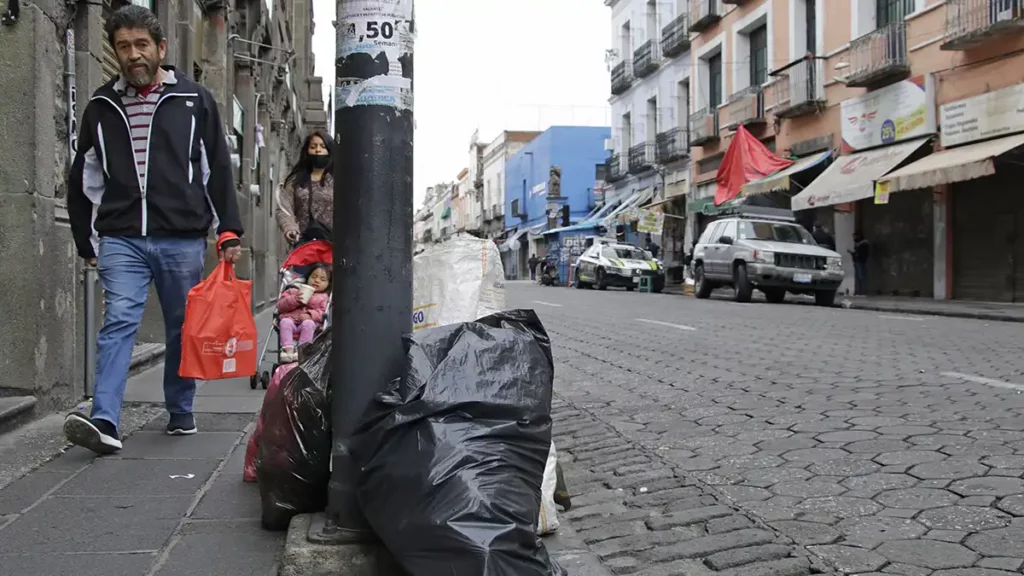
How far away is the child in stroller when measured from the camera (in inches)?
232

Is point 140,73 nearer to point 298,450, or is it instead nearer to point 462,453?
point 298,450

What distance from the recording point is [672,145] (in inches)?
1259

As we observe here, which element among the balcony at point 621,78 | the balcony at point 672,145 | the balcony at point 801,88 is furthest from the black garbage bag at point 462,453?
the balcony at point 621,78

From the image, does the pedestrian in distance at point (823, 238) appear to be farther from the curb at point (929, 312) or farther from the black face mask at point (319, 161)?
the black face mask at point (319, 161)

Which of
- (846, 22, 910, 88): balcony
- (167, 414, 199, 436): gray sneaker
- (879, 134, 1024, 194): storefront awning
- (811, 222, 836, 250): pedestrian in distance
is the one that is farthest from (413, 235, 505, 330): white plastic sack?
(811, 222, 836, 250): pedestrian in distance

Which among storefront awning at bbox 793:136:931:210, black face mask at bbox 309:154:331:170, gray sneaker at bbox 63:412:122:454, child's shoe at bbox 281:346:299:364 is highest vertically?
storefront awning at bbox 793:136:931:210

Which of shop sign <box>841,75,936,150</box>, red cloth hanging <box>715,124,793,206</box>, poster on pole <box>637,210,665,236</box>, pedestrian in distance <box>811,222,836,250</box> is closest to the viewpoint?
shop sign <box>841,75,936,150</box>

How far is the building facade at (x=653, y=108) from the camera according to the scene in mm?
31891

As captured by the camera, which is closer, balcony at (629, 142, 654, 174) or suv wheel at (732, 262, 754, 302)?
suv wheel at (732, 262, 754, 302)

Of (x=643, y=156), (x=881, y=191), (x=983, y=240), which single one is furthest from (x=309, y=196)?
(x=643, y=156)

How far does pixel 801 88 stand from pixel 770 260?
7732mm

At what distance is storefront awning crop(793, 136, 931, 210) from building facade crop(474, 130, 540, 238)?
1792 inches

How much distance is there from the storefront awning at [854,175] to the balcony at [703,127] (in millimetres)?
7203

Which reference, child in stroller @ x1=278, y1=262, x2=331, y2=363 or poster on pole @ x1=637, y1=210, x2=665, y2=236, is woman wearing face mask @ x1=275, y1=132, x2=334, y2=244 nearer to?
child in stroller @ x1=278, y1=262, x2=331, y2=363
